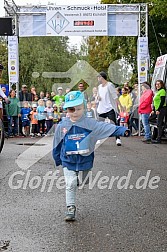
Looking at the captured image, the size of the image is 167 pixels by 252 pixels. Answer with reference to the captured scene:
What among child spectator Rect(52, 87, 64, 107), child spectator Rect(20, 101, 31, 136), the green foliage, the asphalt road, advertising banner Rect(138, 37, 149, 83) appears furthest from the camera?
the green foliage

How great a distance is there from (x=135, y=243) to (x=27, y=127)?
561 inches

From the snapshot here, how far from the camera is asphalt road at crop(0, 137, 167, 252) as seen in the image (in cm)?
463

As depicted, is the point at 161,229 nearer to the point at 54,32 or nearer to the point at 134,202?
the point at 134,202

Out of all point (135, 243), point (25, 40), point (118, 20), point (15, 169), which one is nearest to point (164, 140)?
point (118, 20)

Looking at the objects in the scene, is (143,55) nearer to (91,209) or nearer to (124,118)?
(124,118)

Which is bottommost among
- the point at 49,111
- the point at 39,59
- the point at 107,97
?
the point at 49,111

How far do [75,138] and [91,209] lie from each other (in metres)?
0.90

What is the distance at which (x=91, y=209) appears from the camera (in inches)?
234

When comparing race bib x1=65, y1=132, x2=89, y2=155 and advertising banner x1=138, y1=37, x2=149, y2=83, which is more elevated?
advertising banner x1=138, y1=37, x2=149, y2=83

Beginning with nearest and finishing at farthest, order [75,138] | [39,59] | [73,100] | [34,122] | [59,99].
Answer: [73,100], [75,138], [34,122], [59,99], [39,59]

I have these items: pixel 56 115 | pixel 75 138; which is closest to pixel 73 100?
pixel 75 138

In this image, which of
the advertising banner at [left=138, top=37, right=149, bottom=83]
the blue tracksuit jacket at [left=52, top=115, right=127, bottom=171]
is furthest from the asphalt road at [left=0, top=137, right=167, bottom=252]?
the advertising banner at [left=138, top=37, right=149, bottom=83]

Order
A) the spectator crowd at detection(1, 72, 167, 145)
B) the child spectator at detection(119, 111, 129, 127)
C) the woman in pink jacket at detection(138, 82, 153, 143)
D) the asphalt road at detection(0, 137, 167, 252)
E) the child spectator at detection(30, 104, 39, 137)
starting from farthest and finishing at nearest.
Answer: the child spectator at detection(30, 104, 39, 137)
the child spectator at detection(119, 111, 129, 127)
the spectator crowd at detection(1, 72, 167, 145)
the woman in pink jacket at detection(138, 82, 153, 143)
the asphalt road at detection(0, 137, 167, 252)

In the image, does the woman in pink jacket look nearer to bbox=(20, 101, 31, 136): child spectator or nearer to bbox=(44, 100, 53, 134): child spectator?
bbox=(44, 100, 53, 134): child spectator
